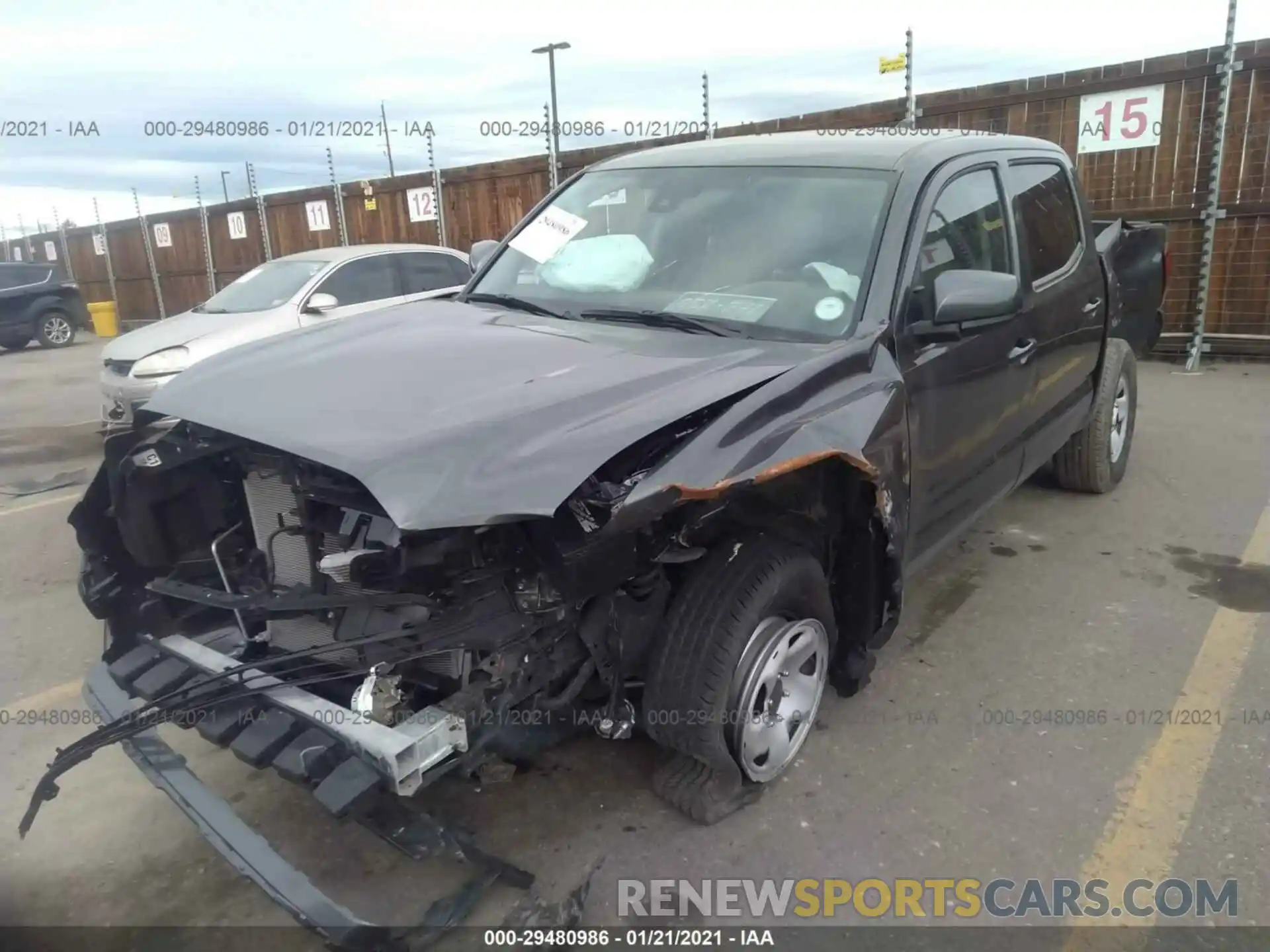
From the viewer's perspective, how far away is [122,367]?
25.1ft

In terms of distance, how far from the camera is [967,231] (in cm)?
337

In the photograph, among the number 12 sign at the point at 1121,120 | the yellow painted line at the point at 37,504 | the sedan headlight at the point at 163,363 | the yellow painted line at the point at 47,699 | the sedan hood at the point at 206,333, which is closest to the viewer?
the yellow painted line at the point at 47,699

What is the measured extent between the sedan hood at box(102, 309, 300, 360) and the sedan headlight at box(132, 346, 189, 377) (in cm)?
10

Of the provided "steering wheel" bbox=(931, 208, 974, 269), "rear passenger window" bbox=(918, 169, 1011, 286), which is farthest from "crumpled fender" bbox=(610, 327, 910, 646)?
"steering wheel" bbox=(931, 208, 974, 269)

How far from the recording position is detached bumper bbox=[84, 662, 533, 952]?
1.87 m

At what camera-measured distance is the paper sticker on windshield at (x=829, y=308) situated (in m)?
2.83

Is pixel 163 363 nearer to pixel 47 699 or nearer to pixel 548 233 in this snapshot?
pixel 47 699

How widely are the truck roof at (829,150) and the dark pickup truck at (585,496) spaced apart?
24 mm

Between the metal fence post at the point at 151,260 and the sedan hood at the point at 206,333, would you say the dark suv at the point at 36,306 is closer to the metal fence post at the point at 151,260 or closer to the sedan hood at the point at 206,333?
the metal fence post at the point at 151,260

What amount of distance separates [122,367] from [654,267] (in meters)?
6.26

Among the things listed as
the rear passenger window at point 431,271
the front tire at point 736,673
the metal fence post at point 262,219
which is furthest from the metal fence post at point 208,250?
the front tire at point 736,673

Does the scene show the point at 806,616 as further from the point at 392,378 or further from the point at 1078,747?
the point at 392,378

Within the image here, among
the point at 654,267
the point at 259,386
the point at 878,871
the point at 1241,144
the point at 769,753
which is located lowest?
the point at 878,871

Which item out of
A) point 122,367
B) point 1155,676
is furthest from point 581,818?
point 122,367
